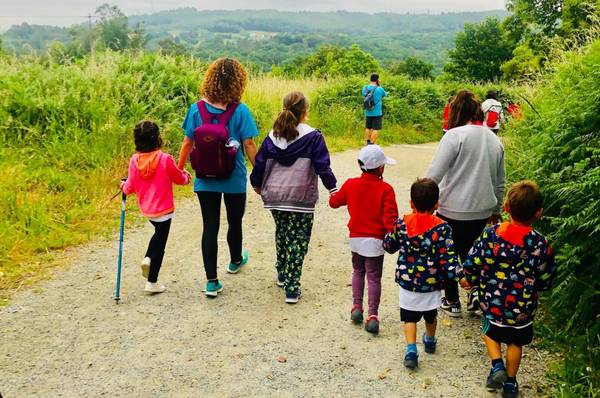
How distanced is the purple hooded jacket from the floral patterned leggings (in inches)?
4.7

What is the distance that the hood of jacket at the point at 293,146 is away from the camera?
461 cm

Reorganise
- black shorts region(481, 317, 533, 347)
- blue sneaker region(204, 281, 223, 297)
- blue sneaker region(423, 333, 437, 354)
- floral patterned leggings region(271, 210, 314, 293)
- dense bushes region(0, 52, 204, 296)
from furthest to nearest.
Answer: dense bushes region(0, 52, 204, 296) < blue sneaker region(204, 281, 223, 297) < floral patterned leggings region(271, 210, 314, 293) < blue sneaker region(423, 333, 437, 354) < black shorts region(481, 317, 533, 347)

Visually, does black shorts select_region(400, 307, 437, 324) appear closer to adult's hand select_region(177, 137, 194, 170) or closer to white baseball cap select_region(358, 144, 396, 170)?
white baseball cap select_region(358, 144, 396, 170)

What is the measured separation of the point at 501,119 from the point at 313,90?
716 centimetres

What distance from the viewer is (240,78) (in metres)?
4.81

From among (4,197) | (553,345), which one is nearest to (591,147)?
(553,345)

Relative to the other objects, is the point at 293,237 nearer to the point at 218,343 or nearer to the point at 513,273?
the point at 218,343

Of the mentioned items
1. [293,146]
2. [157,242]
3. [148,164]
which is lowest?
[157,242]

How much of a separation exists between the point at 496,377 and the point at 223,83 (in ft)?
10.3

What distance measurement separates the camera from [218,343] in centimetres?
428

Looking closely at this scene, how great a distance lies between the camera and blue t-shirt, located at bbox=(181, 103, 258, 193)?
4.82m

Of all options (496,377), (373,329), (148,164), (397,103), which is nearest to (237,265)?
(148,164)

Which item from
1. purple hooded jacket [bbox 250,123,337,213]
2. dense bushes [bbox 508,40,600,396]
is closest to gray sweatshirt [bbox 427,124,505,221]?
dense bushes [bbox 508,40,600,396]

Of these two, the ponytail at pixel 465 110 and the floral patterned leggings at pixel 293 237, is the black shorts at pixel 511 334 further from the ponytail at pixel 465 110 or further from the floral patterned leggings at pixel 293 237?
the floral patterned leggings at pixel 293 237
